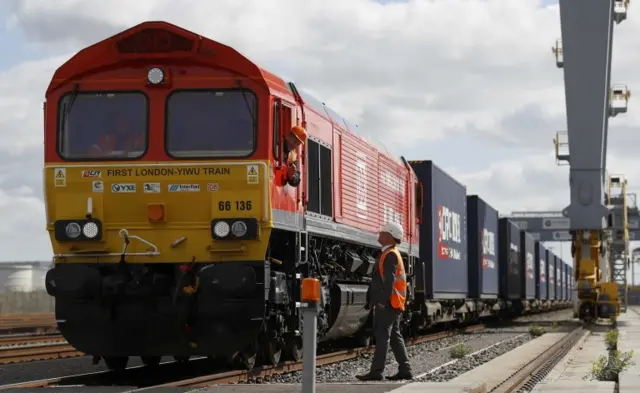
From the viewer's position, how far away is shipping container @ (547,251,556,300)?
184 ft

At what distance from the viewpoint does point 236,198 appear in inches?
489

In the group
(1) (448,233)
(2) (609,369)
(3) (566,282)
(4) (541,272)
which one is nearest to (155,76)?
(2) (609,369)

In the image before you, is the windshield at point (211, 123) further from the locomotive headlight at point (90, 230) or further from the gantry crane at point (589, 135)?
the gantry crane at point (589, 135)

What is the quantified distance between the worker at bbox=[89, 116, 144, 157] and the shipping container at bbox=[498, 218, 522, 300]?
2586 cm

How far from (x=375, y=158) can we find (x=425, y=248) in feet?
19.3

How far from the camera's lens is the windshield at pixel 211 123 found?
1256cm

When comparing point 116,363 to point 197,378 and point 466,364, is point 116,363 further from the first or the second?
point 466,364

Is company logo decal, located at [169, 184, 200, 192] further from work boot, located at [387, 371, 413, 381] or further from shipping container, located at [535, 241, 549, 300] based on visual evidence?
shipping container, located at [535, 241, 549, 300]

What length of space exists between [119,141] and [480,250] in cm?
1995

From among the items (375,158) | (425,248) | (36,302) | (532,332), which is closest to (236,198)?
(375,158)

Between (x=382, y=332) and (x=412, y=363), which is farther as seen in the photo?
(x=412, y=363)

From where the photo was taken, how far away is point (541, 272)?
5072 centimetres

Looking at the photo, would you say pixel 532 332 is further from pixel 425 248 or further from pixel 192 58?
pixel 192 58

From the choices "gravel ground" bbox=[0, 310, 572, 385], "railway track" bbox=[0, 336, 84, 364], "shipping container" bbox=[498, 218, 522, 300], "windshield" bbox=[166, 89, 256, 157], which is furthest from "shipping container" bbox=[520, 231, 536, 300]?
"windshield" bbox=[166, 89, 256, 157]
